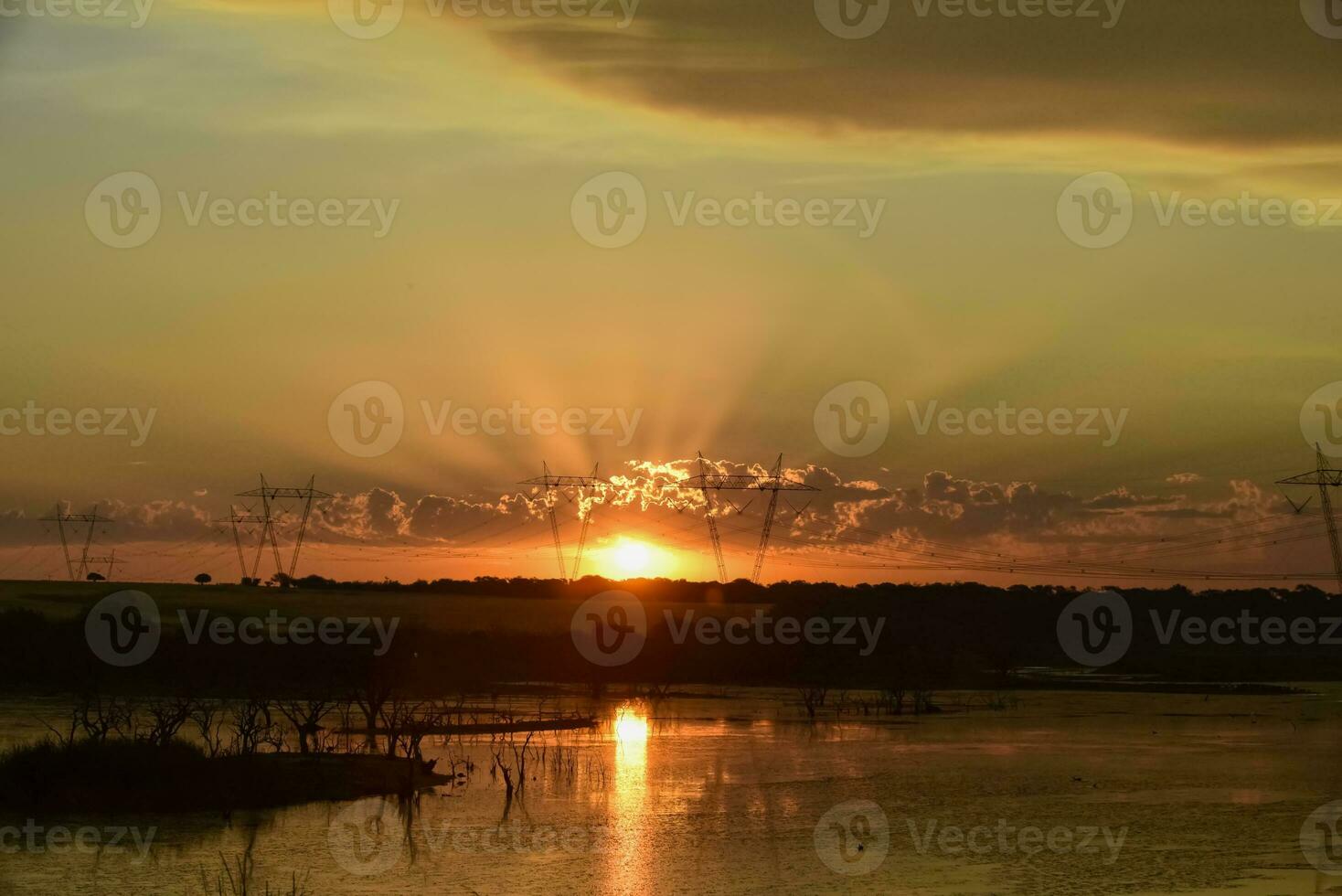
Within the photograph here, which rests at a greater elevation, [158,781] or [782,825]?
[158,781]

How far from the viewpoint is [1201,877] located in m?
40.7

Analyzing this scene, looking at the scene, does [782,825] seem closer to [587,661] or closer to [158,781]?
[158,781]

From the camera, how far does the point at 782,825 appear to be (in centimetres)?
4741

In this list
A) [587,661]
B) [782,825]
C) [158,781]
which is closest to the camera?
[158,781]

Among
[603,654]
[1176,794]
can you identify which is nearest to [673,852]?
[1176,794]

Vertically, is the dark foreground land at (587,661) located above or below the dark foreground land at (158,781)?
above

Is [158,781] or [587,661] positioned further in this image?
[587,661]

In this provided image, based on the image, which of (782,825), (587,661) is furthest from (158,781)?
(587,661)

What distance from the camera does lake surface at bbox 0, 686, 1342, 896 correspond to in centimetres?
3850

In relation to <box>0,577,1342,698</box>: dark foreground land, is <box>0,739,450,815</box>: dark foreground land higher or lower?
lower

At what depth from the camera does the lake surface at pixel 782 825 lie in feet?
126

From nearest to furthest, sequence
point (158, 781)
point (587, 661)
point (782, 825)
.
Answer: point (158, 781) < point (782, 825) < point (587, 661)

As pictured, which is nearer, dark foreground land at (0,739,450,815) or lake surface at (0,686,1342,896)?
lake surface at (0,686,1342,896)

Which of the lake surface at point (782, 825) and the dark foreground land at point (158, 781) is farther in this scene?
the dark foreground land at point (158, 781)
